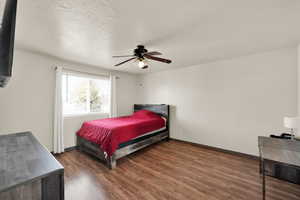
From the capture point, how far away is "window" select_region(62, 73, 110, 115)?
11.5 feet

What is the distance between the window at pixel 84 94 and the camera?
3504mm

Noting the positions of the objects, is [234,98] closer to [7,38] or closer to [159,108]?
[159,108]

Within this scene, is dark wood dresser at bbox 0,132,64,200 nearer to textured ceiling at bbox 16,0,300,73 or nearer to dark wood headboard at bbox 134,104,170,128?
textured ceiling at bbox 16,0,300,73

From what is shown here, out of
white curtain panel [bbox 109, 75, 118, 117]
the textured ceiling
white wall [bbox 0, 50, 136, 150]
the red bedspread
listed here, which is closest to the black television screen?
the textured ceiling

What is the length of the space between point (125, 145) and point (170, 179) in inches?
44.8

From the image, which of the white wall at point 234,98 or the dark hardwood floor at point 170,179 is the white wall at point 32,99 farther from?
the white wall at point 234,98

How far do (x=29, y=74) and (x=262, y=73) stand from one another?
5.06 meters

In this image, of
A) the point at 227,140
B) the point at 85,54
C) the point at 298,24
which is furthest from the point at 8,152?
the point at 227,140

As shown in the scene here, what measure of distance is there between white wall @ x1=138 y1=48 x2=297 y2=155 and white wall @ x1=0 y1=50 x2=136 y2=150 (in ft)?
10.3

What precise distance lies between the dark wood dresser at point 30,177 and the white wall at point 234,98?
11.5 ft

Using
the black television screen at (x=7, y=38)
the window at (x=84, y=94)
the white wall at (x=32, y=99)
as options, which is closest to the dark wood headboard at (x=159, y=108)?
the window at (x=84, y=94)

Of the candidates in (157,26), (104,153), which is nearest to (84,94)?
(104,153)

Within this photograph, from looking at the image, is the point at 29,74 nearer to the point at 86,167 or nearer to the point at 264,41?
the point at 86,167

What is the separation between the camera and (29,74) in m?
2.84
